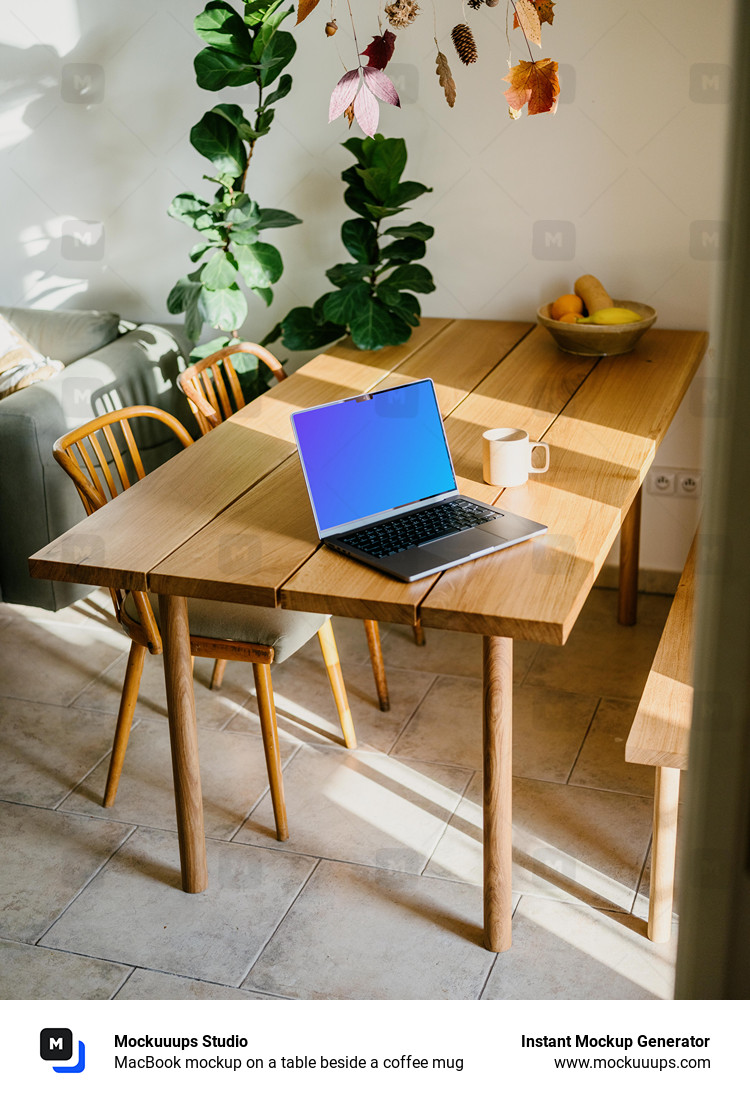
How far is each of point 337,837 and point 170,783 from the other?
0.44 m

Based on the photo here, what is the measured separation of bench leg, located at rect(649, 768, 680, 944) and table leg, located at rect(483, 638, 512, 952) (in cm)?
25

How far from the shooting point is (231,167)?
2.95m

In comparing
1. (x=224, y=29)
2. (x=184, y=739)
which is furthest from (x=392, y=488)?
(x=224, y=29)

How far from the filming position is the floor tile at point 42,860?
82.3 inches

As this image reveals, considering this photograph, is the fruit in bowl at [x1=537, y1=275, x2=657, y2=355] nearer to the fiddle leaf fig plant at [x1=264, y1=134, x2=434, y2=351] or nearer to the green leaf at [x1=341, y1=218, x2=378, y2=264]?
the fiddle leaf fig plant at [x1=264, y1=134, x2=434, y2=351]

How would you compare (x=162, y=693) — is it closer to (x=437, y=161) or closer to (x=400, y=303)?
(x=400, y=303)

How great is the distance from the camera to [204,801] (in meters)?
2.40

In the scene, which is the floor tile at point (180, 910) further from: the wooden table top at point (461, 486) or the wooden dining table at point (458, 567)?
the wooden table top at point (461, 486)

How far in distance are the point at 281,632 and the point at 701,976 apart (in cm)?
154

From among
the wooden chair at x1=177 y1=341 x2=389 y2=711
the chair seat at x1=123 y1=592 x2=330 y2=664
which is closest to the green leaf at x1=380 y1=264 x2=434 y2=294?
the wooden chair at x1=177 y1=341 x2=389 y2=711

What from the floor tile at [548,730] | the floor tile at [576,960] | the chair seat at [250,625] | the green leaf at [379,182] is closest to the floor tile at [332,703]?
the floor tile at [548,730]

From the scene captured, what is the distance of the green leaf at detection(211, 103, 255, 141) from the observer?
2.82 metres

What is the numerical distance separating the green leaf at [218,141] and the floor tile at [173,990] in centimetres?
203

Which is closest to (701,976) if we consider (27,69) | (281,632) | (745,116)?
(745,116)
